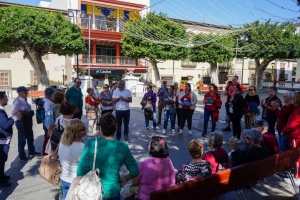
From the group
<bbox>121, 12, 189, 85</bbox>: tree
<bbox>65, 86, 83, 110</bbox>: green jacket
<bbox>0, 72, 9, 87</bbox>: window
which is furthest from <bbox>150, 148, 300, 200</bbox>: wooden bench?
<bbox>0, 72, 9, 87</bbox>: window

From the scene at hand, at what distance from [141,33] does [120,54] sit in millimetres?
6862

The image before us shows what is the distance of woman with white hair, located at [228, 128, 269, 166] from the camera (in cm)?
348

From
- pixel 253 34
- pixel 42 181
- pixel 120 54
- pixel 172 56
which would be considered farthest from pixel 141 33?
pixel 42 181

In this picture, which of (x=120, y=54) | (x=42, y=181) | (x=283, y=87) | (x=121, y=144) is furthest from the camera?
(x=120, y=54)

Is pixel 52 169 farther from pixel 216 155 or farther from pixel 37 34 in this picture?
pixel 37 34

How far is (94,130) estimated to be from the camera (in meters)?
7.67

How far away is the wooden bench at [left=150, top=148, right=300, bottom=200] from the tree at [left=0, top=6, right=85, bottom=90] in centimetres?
1667

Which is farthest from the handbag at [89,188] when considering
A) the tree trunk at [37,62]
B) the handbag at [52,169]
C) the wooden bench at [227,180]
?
the tree trunk at [37,62]

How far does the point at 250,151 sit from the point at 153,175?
5.39ft

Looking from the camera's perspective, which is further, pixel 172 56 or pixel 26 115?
pixel 172 56

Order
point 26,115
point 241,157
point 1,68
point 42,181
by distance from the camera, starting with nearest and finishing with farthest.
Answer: point 241,157, point 42,181, point 26,115, point 1,68

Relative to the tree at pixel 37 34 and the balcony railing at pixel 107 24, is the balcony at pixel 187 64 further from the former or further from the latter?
the tree at pixel 37 34

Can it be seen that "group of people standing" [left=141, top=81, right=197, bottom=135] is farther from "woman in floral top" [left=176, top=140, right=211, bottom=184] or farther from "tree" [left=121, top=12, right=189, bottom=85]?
"tree" [left=121, top=12, right=189, bottom=85]

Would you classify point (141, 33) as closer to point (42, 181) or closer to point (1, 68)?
point (1, 68)
